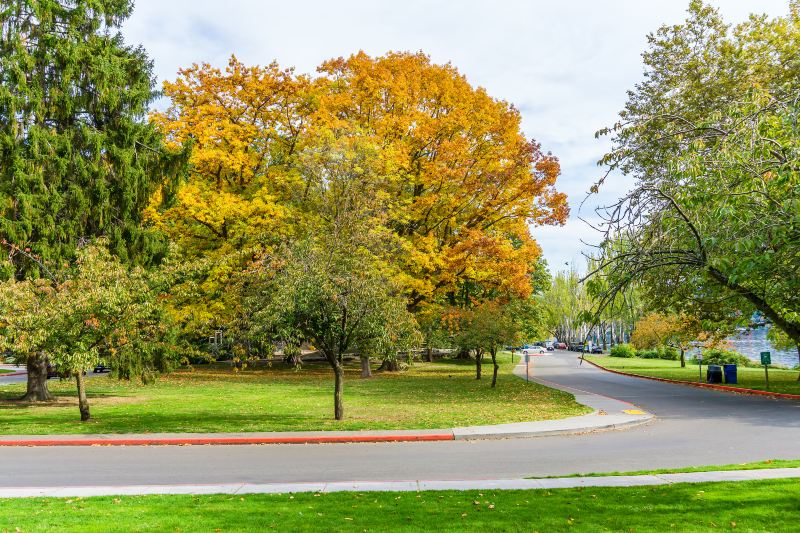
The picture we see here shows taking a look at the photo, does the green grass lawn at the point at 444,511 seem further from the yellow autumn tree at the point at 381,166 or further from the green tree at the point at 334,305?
the yellow autumn tree at the point at 381,166

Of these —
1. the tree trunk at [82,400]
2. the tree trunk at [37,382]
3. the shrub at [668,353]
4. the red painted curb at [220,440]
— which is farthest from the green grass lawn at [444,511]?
the shrub at [668,353]

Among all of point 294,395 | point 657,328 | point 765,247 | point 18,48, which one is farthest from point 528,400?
point 657,328

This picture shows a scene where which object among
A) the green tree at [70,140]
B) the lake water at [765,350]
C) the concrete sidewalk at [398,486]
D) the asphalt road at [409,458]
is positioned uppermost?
the green tree at [70,140]

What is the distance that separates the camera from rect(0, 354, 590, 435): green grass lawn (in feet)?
55.0

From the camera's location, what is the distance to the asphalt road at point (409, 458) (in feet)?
35.4

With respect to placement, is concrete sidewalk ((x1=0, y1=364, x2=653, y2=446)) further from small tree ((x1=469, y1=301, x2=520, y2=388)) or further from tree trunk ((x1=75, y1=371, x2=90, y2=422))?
small tree ((x1=469, y1=301, x2=520, y2=388))

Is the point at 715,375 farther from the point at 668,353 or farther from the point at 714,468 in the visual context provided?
the point at 668,353

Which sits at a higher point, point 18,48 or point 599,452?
point 18,48

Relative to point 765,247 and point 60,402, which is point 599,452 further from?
point 60,402

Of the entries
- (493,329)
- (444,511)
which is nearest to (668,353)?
(493,329)

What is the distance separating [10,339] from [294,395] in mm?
10456

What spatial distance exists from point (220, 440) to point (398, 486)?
6575mm

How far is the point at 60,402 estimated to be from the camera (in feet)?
75.4

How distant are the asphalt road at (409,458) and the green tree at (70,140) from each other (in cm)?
1119
